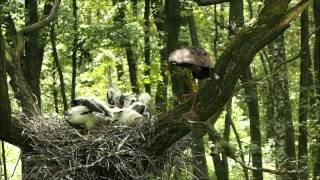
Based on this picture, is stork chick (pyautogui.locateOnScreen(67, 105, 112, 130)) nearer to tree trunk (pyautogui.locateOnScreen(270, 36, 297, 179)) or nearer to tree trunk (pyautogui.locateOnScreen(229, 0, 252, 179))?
tree trunk (pyautogui.locateOnScreen(229, 0, 252, 179))

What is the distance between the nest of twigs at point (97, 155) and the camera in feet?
14.3

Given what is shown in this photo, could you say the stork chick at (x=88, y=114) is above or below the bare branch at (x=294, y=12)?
below

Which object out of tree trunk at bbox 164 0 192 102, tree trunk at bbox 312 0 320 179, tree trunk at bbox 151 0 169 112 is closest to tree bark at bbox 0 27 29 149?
tree trunk at bbox 164 0 192 102

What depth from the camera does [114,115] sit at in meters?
4.87

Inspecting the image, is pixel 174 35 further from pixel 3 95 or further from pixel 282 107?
pixel 3 95

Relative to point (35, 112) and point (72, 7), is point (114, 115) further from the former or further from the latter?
point (72, 7)

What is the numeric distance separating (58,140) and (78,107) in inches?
12.4

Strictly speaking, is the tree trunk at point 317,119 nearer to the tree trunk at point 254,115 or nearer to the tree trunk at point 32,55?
the tree trunk at point 254,115

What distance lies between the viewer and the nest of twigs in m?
4.35

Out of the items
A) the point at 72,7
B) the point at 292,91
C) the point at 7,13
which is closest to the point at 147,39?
the point at 72,7

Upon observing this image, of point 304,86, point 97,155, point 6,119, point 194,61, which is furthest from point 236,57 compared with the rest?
point 304,86

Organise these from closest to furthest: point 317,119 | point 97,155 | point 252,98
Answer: point 97,155
point 317,119
point 252,98

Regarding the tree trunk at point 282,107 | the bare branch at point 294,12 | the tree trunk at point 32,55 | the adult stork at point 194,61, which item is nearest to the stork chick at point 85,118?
the adult stork at point 194,61

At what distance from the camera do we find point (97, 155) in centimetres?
437
